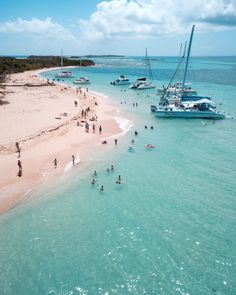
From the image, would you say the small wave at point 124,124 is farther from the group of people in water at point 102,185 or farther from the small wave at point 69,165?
the group of people in water at point 102,185

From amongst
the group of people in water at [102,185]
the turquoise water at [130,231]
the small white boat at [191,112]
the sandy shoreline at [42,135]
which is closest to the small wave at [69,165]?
the sandy shoreline at [42,135]

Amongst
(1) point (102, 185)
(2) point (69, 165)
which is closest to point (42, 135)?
(2) point (69, 165)

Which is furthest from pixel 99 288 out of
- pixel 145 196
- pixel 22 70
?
pixel 22 70

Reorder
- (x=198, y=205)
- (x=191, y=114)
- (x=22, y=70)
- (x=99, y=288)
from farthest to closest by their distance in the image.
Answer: (x=22, y=70), (x=191, y=114), (x=198, y=205), (x=99, y=288)

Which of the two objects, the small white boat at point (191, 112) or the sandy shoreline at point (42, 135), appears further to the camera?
the small white boat at point (191, 112)

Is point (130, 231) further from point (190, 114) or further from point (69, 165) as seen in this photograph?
point (190, 114)

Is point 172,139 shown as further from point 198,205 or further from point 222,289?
point 222,289

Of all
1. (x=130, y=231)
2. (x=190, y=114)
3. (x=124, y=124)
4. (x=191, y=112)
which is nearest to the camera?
(x=130, y=231)
